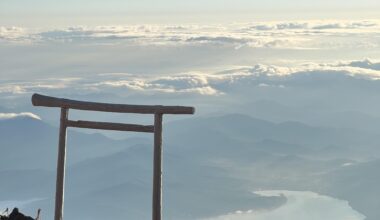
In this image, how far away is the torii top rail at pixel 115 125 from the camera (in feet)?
42.5

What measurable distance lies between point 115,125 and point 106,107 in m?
0.70

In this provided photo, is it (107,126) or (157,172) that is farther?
(107,126)

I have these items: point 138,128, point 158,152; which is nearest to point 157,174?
point 158,152

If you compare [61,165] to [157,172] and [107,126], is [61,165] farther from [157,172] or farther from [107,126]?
[157,172]

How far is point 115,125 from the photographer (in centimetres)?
1390

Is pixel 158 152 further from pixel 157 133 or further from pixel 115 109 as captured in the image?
pixel 115 109

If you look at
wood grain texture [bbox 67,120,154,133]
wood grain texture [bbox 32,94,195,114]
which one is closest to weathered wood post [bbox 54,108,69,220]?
wood grain texture [bbox 67,120,154,133]

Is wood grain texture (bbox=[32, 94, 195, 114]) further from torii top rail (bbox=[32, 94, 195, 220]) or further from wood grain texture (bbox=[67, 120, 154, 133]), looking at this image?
wood grain texture (bbox=[67, 120, 154, 133])

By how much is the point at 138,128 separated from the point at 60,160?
5.60 feet

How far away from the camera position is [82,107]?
1352cm

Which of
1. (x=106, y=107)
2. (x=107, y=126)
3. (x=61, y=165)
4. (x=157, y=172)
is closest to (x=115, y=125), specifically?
(x=107, y=126)

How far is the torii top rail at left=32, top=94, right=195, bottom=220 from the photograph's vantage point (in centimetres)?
1295

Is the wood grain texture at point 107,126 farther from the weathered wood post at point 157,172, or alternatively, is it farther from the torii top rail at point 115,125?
the weathered wood post at point 157,172

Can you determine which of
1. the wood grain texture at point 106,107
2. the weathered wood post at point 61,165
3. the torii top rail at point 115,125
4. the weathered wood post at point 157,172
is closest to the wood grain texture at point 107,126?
the torii top rail at point 115,125
